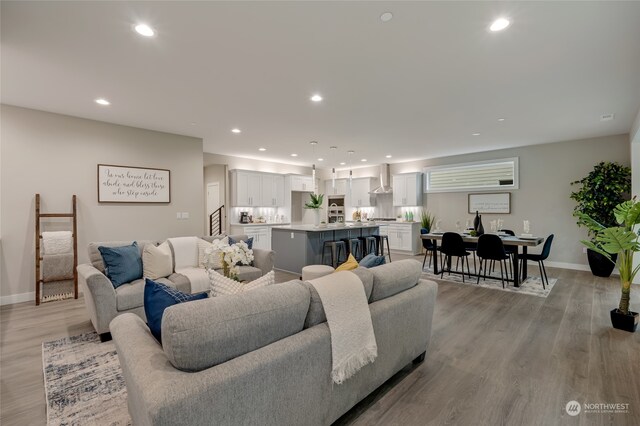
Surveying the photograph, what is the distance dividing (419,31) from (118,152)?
4.95 m

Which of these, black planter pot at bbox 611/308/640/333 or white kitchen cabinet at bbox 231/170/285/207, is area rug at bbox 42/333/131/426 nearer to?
black planter pot at bbox 611/308/640/333

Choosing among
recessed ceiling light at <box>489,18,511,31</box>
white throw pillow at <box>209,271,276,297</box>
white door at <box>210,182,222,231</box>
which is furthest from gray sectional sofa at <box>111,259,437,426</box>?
white door at <box>210,182,222,231</box>

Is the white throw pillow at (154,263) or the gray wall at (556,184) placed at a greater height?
the gray wall at (556,184)

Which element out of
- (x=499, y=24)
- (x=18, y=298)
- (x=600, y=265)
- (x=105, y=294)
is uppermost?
(x=499, y=24)

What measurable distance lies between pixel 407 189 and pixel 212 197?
19.1 ft

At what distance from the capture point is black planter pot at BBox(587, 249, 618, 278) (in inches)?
217

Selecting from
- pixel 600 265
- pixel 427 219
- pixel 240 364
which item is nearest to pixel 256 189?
pixel 427 219

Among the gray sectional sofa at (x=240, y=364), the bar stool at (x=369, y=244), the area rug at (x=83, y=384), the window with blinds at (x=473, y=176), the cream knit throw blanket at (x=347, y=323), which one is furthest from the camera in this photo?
the window with blinds at (x=473, y=176)

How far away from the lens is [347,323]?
1710 millimetres

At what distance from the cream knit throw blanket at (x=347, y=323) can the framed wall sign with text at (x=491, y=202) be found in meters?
6.76

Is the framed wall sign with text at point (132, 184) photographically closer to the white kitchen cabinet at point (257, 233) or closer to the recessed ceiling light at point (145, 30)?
the white kitchen cabinet at point (257, 233)

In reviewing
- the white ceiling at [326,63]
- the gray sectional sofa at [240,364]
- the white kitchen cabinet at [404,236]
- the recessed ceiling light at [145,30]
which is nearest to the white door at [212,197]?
the white ceiling at [326,63]

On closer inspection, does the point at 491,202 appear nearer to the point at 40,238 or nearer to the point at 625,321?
the point at 625,321

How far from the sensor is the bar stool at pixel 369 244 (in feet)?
22.1
